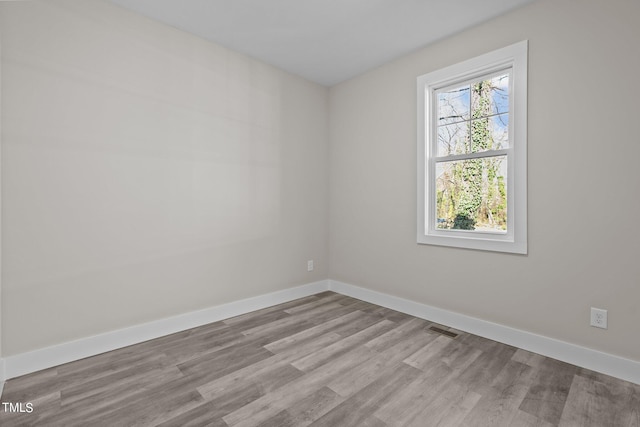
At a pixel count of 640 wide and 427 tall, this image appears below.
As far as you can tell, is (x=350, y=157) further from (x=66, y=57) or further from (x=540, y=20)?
(x=66, y=57)

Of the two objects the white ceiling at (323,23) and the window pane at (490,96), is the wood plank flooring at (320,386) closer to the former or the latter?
the window pane at (490,96)

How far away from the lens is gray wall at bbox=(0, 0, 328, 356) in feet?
6.52

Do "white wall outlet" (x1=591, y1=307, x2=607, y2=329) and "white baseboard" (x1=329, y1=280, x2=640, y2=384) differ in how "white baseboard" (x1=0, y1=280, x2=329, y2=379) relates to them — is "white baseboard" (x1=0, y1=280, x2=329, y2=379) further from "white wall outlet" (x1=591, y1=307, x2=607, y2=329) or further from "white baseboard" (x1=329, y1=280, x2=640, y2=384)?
"white wall outlet" (x1=591, y1=307, x2=607, y2=329)

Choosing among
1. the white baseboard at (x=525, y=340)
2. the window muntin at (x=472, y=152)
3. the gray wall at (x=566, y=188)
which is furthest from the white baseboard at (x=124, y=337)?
the window muntin at (x=472, y=152)

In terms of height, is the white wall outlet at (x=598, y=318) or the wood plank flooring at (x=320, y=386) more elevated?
the white wall outlet at (x=598, y=318)

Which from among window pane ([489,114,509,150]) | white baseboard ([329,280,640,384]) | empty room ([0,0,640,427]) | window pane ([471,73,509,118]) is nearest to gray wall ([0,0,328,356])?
empty room ([0,0,640,427])

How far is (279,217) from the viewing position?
3441 mm

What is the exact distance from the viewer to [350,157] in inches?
145

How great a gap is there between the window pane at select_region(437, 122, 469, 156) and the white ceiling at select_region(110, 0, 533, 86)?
81 cm

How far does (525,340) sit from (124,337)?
10.0ft

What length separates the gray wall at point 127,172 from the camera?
199cm

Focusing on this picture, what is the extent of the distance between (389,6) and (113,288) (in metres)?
3.00

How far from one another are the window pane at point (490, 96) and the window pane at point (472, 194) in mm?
413

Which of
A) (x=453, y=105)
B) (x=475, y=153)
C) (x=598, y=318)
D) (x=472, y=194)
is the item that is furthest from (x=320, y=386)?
(x=453, y=105)
